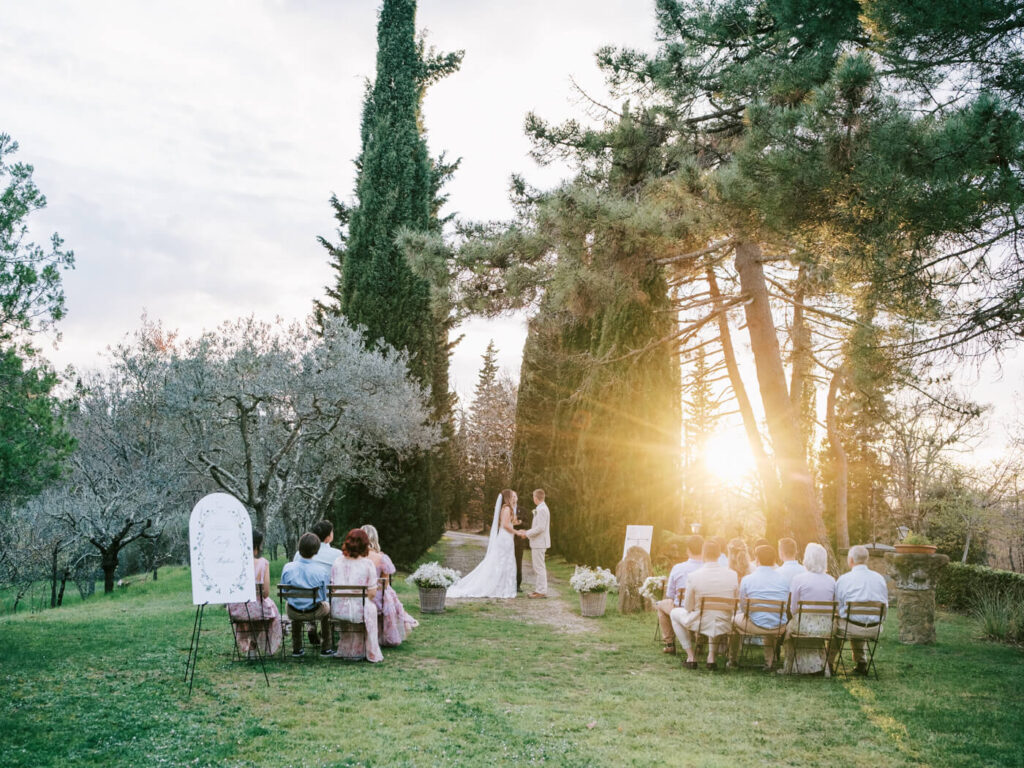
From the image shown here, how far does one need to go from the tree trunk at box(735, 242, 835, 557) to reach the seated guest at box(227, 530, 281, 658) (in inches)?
318


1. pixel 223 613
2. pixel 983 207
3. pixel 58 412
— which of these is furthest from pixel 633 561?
pixel 58 412

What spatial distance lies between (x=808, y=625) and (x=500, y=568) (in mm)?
6213

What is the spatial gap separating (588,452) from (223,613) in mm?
9051

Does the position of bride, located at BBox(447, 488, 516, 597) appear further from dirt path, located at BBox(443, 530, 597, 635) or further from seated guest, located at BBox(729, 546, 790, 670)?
seated guest, located at BBox(729, 546, 790, 670)

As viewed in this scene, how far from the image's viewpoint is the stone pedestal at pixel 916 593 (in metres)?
8.66

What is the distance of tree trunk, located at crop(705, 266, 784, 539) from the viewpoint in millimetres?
13195

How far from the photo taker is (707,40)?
34.9 ft

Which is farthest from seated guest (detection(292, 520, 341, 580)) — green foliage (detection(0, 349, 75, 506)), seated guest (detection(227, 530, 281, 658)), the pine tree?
the pine tree

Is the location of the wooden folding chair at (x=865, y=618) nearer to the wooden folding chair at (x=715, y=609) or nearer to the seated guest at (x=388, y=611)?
the wooden folding chair at (x=715, y=609)

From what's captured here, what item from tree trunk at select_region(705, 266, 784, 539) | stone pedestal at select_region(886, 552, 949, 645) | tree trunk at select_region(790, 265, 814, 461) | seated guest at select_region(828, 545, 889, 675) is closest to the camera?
seated guest at select_region(828, 545, 889, 675)

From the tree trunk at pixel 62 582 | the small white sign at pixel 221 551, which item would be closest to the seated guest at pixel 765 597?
the small white sign at pixel 221 551

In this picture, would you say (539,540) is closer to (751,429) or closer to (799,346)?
(751,429)

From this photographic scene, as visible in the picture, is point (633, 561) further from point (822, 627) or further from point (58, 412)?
point (58, 412)

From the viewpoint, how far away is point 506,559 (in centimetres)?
1230
